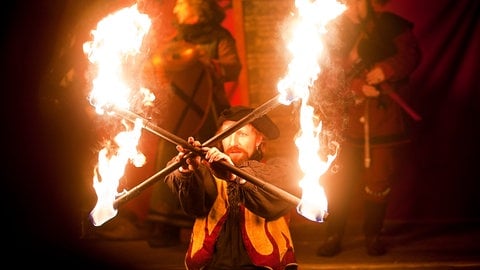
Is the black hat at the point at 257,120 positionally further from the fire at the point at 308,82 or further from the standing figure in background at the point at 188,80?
the standing figure in background at the point at 188,80

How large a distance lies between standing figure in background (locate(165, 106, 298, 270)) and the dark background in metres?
3.01

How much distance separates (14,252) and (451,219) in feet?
15.6

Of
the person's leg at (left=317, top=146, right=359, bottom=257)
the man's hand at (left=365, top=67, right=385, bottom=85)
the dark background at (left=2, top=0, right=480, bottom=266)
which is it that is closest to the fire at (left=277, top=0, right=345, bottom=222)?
the man's hand at (left=365, top=67, right=385, bottom=85)

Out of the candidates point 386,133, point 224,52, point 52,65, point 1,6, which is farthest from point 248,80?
point 1,6

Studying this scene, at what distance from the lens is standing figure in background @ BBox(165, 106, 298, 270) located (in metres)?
3.45

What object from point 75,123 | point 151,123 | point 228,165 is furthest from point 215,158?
point 75,123

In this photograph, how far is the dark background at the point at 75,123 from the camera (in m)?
6.23

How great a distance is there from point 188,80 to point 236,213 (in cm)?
287

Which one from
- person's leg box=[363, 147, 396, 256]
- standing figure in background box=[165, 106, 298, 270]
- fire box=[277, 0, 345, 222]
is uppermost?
person's leg box=[363, 147, 396, 256]

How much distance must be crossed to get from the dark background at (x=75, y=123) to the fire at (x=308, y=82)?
3.20 metres

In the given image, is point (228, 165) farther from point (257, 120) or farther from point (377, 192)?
point (377, 192)

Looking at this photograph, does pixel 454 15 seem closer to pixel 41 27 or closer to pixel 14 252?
pixel 41 27

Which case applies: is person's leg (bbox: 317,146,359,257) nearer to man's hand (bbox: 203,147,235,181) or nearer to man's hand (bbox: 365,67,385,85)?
man's hand (bbox: 365,67,385,85)

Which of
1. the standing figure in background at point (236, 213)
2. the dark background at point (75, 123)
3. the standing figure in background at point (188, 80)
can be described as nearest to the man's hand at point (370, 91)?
the dark background at point (75, 123)
